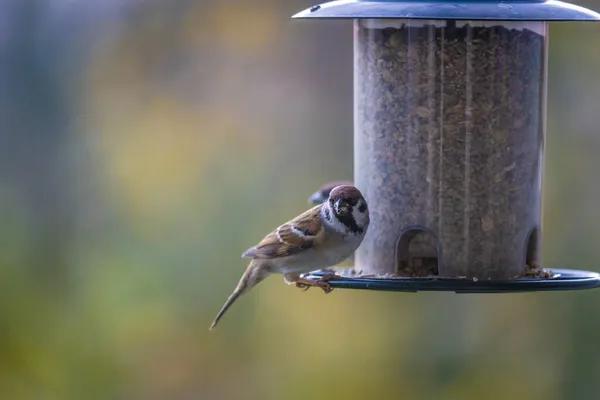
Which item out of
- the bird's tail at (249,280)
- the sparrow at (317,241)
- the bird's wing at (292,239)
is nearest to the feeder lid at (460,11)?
the sparrow at (317,241)

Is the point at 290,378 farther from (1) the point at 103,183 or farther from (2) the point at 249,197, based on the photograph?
(1) the point at 103,183

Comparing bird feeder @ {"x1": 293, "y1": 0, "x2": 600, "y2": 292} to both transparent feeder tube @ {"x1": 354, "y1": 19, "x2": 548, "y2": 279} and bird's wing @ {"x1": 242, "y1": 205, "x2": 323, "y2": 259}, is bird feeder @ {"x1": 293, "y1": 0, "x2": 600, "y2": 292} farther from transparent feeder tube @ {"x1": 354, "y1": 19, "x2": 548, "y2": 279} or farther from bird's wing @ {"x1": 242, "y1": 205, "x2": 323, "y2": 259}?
bird's wing @ {"x1": 242, "y1": 205, "x2": 323, "y2": 259}

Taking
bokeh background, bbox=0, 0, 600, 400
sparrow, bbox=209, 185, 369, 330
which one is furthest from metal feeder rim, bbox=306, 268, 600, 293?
bokeh background, bbox=0, 0, 600, 400

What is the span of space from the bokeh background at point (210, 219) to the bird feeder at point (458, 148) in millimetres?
4463

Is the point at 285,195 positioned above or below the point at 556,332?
Result: above

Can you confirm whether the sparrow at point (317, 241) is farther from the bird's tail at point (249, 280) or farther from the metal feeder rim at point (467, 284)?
the metal feeder rim at point (467, 284)

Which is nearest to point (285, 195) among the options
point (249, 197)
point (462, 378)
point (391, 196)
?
point (249, 197)

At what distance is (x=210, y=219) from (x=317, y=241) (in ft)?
19.1

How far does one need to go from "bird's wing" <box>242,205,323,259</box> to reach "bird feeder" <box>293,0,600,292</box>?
14.8 inches

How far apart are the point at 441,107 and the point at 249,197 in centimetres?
613

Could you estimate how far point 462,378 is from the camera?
1177cm

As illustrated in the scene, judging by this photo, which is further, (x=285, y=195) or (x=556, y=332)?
(x=285, y=195)

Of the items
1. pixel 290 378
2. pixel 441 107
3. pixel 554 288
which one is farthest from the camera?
pixel 290 378

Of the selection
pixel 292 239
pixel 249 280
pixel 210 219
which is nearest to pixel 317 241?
pixel 292 239
